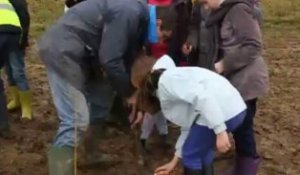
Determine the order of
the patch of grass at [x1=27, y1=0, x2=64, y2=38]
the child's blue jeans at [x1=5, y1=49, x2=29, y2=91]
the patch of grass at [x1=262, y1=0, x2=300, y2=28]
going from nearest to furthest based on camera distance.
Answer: the child's blue jeans at [x1=5, y1=49, x2=29, y2=91] < the patch of grass at [x1=27, y1=0, x2=64, y2=38] < the patch of grass at [x1=262, y1=0, x2=300, y2=28]

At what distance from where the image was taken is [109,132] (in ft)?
18.9

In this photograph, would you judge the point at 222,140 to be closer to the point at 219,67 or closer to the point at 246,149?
the point at 219,67

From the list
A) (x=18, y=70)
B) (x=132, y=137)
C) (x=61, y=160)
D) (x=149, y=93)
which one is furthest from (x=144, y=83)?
(x=18, y=70)

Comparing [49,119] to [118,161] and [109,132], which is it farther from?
[118,161]

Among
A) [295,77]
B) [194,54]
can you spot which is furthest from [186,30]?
[295,77]

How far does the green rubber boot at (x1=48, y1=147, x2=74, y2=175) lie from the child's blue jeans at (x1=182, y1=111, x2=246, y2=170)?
72 cm

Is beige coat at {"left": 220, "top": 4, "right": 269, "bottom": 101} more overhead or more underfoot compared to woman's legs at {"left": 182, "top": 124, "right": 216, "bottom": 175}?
more overhead

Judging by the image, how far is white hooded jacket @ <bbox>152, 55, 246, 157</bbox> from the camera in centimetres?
393

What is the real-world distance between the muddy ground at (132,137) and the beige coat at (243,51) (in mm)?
889

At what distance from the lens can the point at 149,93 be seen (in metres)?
4.09

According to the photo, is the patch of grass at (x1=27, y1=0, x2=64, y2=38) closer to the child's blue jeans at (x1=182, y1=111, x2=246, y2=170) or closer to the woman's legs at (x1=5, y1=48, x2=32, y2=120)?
the woman's legs at (x1=5, y1=48, x2=32, y2=120)

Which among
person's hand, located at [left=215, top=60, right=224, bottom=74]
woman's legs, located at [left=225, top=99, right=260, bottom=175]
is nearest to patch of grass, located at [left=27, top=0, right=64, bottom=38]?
woman's legs, located at [left=225, top=99, right=260, bottom=175]

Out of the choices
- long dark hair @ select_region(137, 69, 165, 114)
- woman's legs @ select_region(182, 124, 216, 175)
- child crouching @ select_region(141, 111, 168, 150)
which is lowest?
child crouching @ select_region(141, 111, 168, 150)

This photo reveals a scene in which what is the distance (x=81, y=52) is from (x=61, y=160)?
0.63 m
